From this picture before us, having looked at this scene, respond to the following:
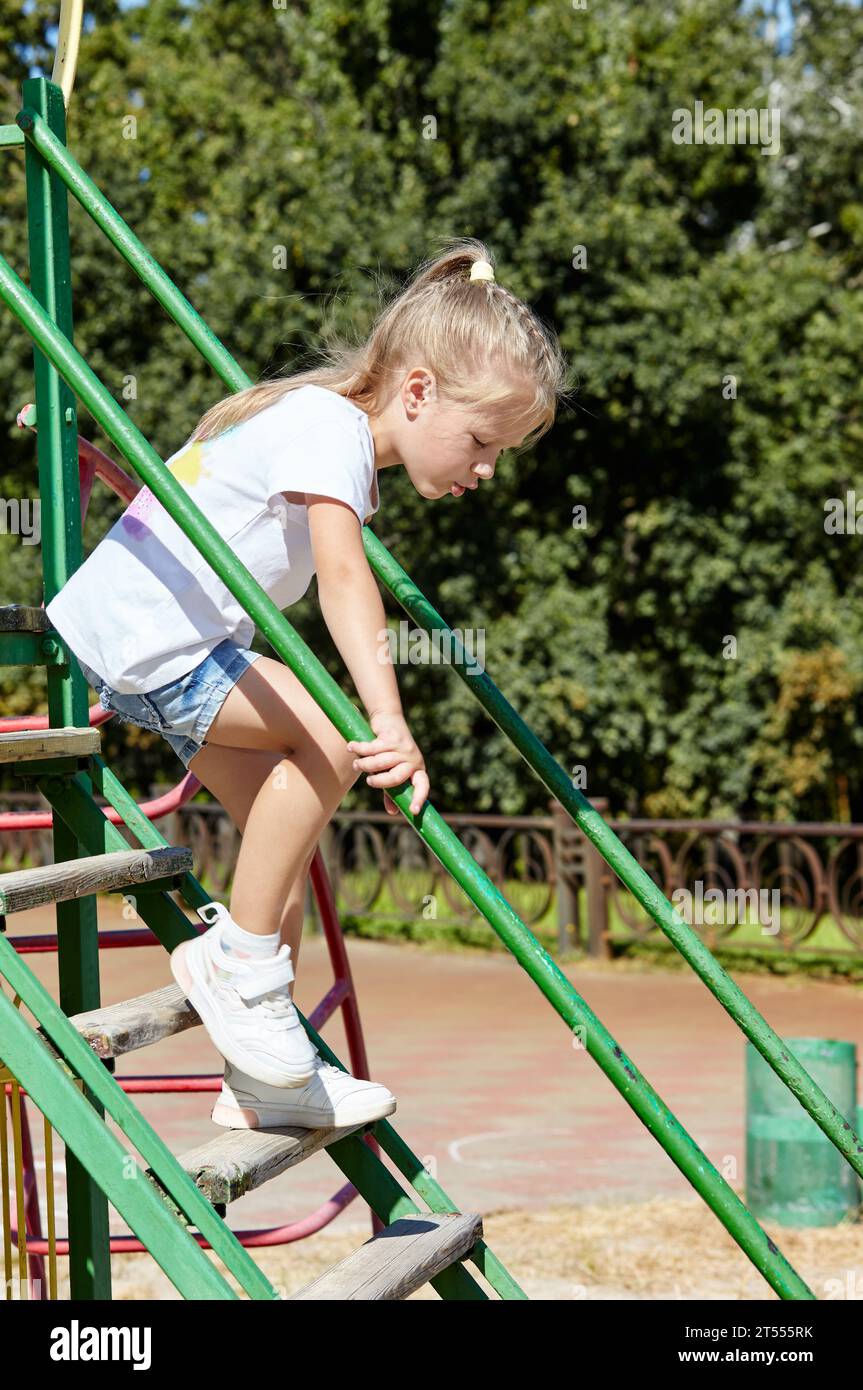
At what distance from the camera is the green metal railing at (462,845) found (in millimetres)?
2271

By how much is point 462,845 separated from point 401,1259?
628mm

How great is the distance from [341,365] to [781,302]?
1370 centimetres

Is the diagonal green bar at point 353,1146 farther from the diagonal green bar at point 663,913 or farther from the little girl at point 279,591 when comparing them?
the diagonal green bar at point 663,913

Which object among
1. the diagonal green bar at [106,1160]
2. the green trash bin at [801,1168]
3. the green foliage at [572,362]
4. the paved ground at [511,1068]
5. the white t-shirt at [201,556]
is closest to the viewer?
the diagonal green bar at [106,1160]

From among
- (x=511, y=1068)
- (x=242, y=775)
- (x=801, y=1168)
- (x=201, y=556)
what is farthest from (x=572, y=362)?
(x=201, y=556)

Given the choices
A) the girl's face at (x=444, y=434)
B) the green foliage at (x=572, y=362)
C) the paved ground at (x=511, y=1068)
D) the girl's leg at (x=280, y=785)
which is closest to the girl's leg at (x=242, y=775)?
the girl's leg at (x=280, y=785)

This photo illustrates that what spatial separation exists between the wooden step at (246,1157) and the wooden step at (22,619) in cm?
Answer: 91

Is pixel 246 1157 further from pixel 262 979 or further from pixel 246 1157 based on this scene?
pixel 262 979

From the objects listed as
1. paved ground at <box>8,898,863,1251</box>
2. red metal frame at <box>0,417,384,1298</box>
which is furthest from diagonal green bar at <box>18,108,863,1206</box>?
paved ground at <box>8,898,863,1251</box>

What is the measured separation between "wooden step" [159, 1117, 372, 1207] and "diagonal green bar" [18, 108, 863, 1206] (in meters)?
0.61

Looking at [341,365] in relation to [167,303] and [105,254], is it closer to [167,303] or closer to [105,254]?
[167,303]

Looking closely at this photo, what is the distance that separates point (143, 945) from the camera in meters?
3.28

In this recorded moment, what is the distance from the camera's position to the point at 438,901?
13.1m
